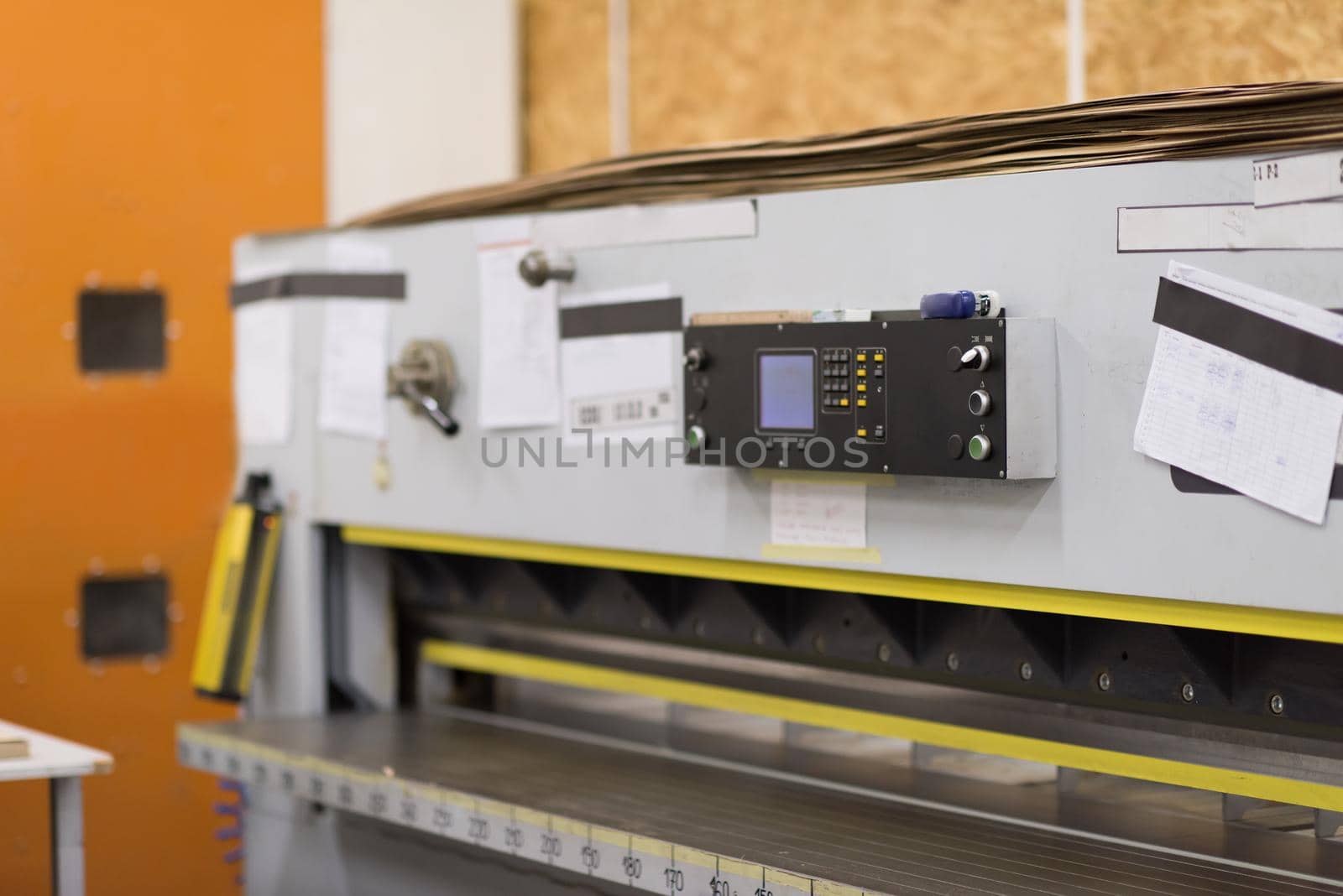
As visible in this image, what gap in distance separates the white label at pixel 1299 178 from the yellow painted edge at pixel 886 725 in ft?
1.96

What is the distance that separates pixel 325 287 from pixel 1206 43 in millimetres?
1482

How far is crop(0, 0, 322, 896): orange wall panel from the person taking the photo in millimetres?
2791

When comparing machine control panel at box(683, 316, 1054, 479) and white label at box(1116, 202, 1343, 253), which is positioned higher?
white label at box(1116, 202, 1343, 253)

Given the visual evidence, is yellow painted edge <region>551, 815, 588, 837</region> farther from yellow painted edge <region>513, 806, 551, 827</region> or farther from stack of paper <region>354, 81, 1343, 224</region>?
stack of paper <region>354, 81, 1343, 224</region>

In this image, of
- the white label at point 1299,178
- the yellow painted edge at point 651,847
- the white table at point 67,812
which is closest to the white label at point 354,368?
the white table at point 67,812

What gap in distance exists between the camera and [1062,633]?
65.8 inches

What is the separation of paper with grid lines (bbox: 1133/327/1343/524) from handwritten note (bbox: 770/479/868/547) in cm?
36

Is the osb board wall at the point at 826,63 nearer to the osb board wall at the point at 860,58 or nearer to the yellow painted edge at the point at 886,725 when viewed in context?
the osb board wall at the point at 860,58

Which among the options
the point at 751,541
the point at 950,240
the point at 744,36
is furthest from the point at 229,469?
the point at 950,240

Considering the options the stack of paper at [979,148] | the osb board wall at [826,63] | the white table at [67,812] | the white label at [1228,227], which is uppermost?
the osb board wall at [826,63]

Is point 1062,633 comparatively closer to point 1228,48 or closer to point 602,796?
point 602,796

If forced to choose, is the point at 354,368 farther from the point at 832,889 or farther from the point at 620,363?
the point at 832,889

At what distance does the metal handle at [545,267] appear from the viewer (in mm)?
1993

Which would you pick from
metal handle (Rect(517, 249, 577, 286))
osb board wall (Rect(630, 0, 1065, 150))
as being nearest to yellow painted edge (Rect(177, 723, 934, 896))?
metal handle (Rect(517, 249, 577, 286))
